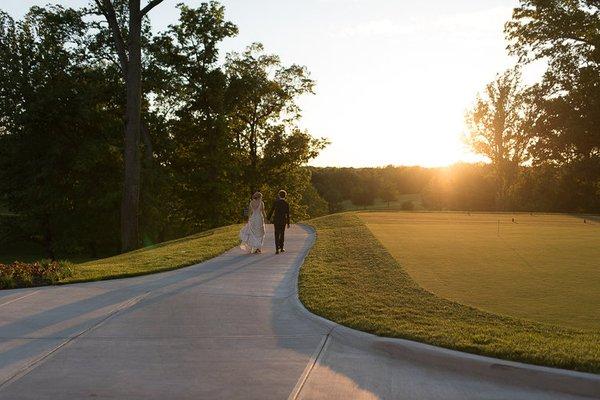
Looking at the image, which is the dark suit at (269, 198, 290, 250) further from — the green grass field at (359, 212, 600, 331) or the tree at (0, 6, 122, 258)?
the tree at (0, 6, 122, 258)

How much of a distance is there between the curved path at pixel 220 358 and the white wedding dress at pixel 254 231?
24.2 feet

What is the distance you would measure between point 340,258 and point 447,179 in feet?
189

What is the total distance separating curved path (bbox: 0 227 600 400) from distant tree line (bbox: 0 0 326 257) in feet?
75.8

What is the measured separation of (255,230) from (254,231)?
0.05m

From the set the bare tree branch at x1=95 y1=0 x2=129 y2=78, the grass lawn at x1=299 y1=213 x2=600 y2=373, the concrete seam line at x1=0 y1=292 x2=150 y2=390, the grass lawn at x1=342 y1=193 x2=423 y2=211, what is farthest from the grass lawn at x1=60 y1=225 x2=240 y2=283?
the grass lawn at x1=342 y1=193 x2=423 y2=211

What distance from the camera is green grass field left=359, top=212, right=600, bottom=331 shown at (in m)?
9.30

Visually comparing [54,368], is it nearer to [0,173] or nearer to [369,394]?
[369,394]

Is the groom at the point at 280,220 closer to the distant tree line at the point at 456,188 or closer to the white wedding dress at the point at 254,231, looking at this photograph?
the white wedding dress at the point at 254,231

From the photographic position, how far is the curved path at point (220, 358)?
19.2 ft

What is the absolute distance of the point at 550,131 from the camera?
4453cm

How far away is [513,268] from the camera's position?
1321 centimetres

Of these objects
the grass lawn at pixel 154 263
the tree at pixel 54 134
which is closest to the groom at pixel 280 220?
the grass lawn at pixel 154 263

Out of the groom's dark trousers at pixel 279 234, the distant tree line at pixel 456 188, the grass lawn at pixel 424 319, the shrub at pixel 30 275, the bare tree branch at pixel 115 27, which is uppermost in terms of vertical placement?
the bare tree branch at pixel 115 27

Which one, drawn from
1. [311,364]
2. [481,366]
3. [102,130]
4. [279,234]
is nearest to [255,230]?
[279,234]
